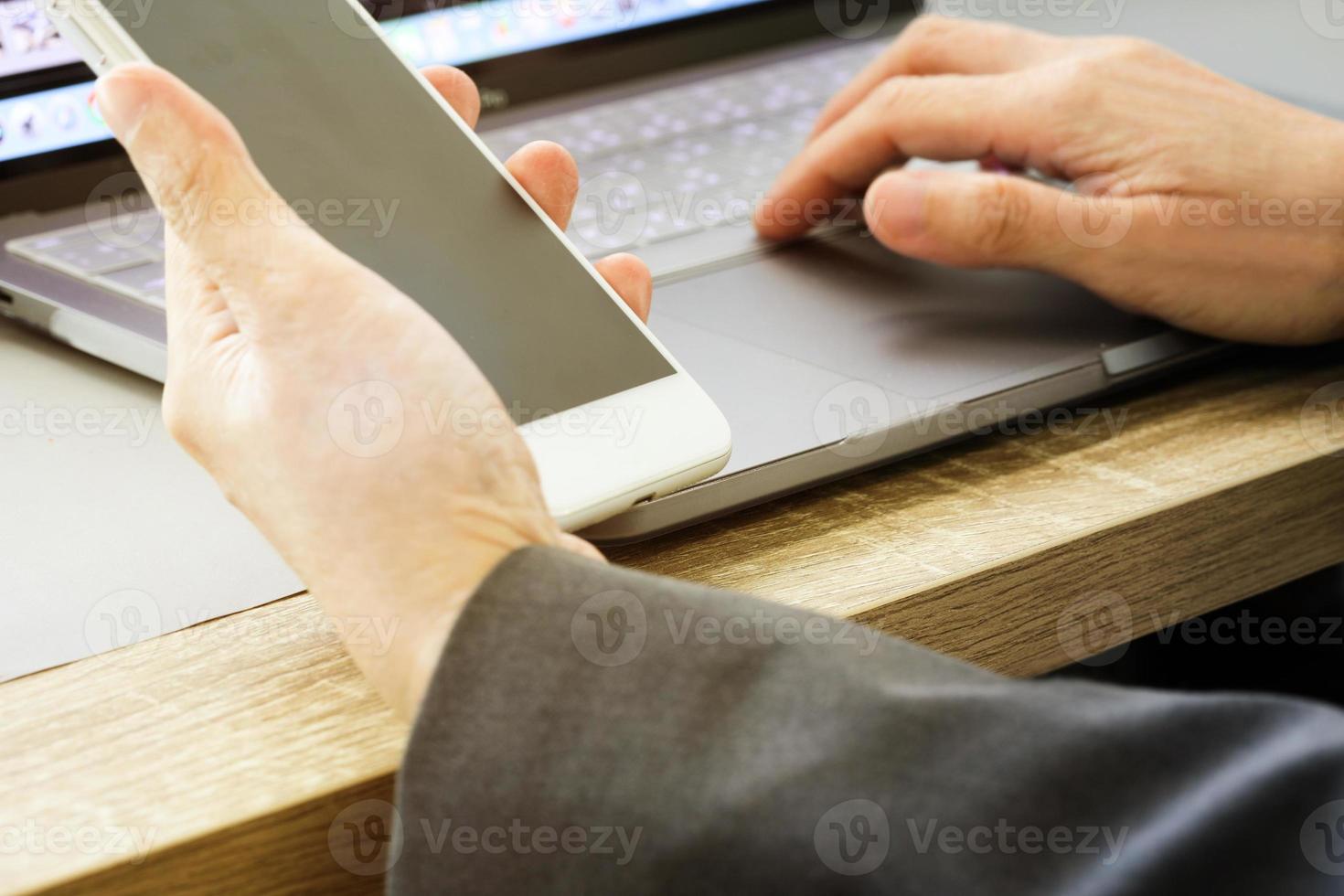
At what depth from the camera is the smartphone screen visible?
374 millimetres

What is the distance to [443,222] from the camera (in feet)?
1.31

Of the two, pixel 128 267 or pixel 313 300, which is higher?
pixel 313 300

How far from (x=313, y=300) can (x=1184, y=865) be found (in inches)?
9.7

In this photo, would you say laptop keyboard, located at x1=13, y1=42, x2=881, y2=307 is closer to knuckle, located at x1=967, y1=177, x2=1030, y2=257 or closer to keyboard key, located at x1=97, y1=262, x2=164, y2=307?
keyboard key, located at x1=97, y1=262, x2=164, y2=307

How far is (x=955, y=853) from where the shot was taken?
25cm

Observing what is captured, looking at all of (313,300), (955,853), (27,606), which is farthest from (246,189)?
(955,853)

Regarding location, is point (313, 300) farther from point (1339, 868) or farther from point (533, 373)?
point (1339, 868)
